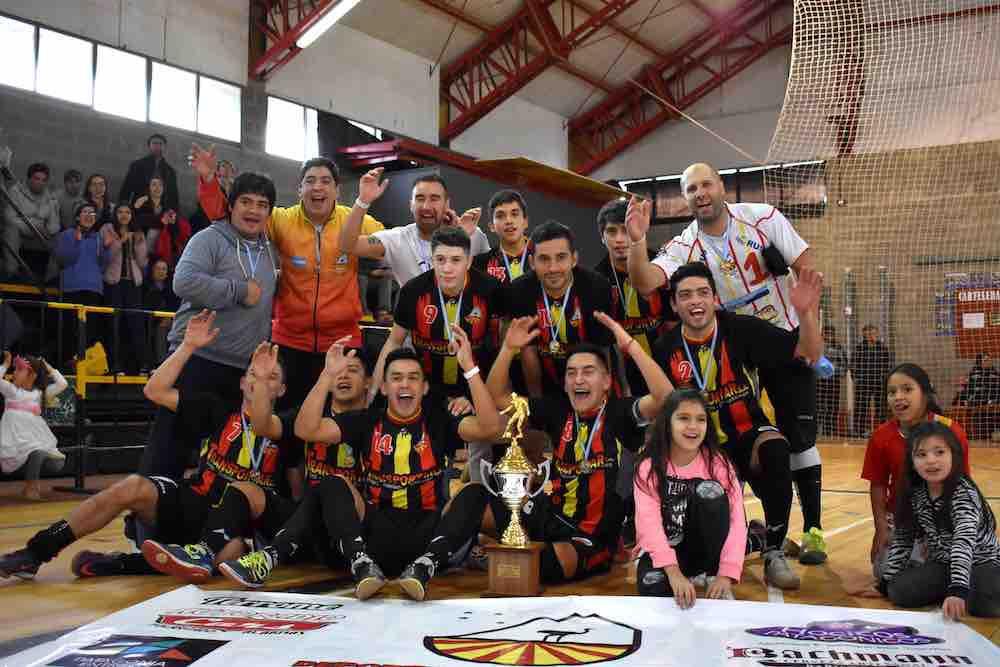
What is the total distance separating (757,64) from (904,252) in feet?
28.0

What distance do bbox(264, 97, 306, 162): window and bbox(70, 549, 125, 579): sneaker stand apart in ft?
36.4

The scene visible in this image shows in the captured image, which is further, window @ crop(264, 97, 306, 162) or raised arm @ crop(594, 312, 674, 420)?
window @ crop(264, 97, 306, 162)

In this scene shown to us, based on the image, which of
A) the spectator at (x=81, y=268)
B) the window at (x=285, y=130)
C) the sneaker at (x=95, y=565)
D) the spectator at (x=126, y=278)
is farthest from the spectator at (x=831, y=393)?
the sneaker at (x=95, y=565)

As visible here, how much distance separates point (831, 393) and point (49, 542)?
1176 cm

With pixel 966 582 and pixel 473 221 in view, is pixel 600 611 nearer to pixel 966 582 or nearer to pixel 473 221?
pixel 966 582

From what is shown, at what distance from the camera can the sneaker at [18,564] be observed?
371cm

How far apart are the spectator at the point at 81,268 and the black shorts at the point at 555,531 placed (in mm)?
6868

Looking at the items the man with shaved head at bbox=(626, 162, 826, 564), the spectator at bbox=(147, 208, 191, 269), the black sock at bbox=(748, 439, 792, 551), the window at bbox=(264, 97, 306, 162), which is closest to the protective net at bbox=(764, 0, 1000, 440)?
the man with shaved head at bbox=(626, 162, 826, 564)

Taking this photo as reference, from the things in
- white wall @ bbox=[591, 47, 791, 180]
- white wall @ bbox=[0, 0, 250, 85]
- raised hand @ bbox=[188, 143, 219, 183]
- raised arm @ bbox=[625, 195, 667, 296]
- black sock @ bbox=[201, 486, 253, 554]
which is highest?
white wall @ bbox=[591, 47, 791, 180]

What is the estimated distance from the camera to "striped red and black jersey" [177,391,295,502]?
4.14 m

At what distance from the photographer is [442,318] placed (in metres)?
4.35

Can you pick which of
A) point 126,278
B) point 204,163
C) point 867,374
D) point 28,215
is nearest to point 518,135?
point 867,374

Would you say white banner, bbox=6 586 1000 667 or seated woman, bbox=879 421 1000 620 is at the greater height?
seated woman, bbox=879 421 1000 620

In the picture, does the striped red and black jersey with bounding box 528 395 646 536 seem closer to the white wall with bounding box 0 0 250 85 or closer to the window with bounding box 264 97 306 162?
the white wall with bounding box 0 0 250 85
